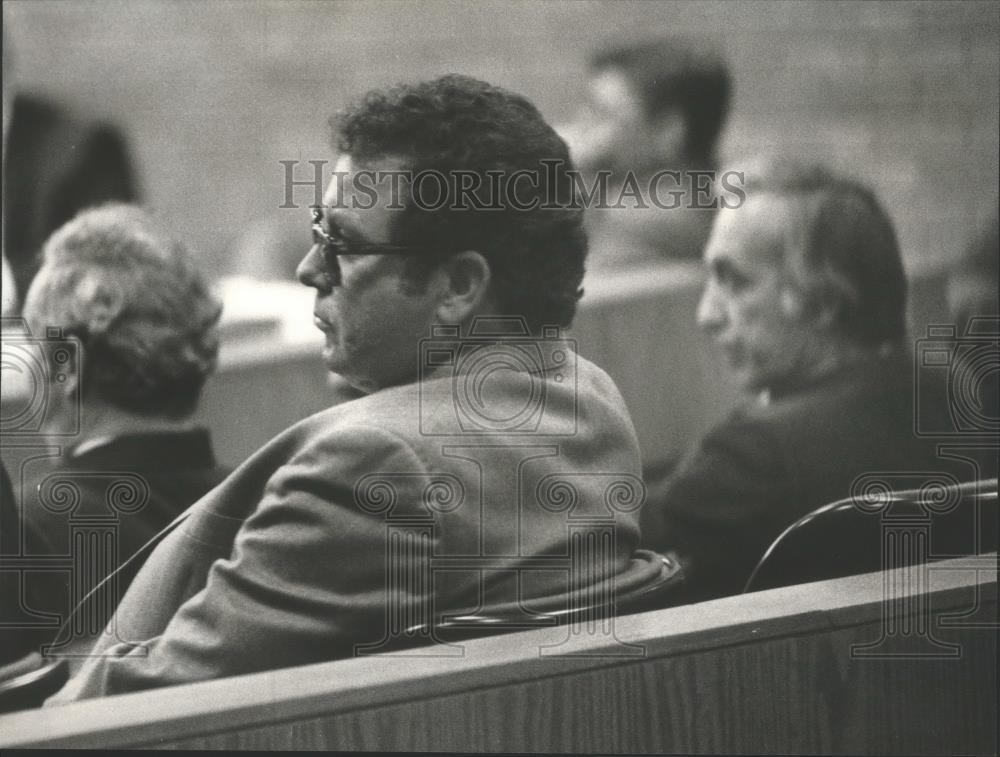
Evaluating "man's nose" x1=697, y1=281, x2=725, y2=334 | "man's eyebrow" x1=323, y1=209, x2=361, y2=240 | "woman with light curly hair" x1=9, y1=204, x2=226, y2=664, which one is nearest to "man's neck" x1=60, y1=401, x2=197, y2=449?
"woman with light curly hair" x1=9, y1=204, x2=226, y2=664

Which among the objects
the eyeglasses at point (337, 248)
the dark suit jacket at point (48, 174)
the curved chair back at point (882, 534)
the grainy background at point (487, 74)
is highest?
the grainy background at point (487, 74)

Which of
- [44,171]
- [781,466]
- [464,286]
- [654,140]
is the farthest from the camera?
[781,466]

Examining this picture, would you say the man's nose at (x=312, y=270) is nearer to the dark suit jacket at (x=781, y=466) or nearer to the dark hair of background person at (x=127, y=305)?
the dark hair of background person at (x=127, y=305)

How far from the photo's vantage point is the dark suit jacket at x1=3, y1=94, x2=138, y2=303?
2014mm

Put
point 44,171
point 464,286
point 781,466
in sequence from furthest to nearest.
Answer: point 781,466
point 464,286
point 44,171

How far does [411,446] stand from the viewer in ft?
6.93

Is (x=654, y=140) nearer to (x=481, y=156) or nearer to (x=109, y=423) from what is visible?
(x=481, y=156)

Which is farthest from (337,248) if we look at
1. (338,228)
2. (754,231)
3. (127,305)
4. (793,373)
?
(793,373)

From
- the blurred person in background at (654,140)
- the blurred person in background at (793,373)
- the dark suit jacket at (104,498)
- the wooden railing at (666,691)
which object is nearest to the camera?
the wooden railing at (666,691)

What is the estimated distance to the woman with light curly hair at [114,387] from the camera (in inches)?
80.0

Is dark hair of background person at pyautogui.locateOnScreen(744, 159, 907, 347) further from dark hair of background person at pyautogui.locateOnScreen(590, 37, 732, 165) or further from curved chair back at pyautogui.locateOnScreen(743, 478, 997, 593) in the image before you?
curved chair back at pyautogui.locateOnScreen(743, 478, 997, 593)

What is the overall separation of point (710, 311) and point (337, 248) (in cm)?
70

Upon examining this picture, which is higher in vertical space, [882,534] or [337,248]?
[337,248]

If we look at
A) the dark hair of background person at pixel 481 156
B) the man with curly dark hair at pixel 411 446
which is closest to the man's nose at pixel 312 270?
the man with curly dark hair at pixel 411 446
